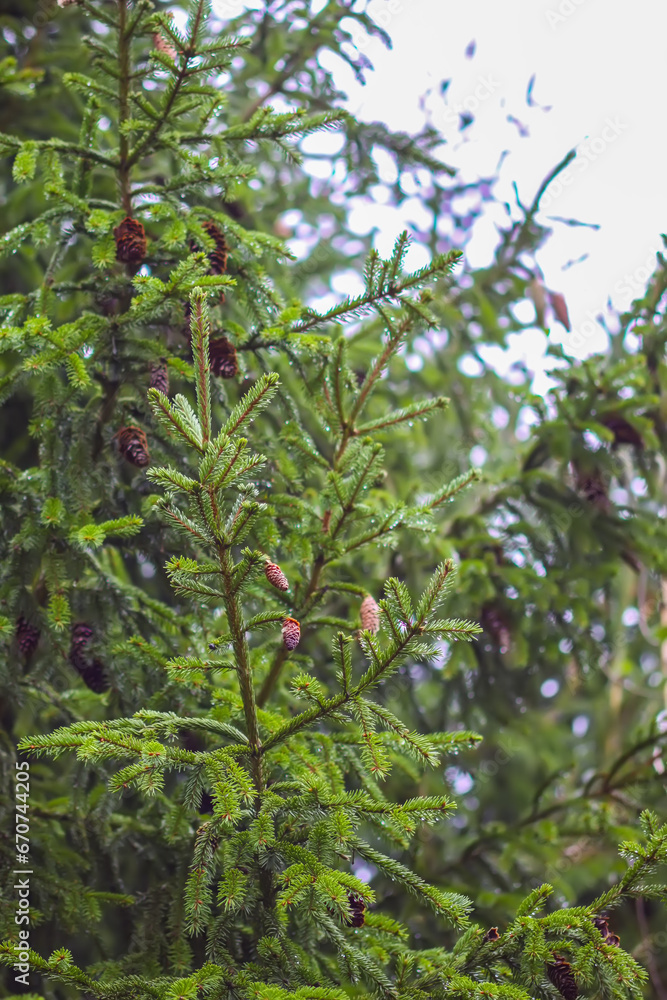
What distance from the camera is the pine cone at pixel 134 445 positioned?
2262mm

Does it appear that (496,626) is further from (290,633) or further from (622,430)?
(290,633)

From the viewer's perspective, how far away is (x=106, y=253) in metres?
2.37

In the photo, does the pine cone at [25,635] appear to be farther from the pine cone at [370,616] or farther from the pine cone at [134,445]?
the pine cone at [370,616]

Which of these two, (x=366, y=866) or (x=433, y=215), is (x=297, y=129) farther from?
(x=366, y=866)

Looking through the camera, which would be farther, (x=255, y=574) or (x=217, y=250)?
(x=217, y=250)

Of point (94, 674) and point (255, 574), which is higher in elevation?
point (94, 674)

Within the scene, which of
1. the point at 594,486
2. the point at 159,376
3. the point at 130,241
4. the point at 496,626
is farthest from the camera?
the point at 594,486

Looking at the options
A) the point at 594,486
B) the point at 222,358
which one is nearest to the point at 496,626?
the point at 594,486

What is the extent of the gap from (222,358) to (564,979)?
1.82 m

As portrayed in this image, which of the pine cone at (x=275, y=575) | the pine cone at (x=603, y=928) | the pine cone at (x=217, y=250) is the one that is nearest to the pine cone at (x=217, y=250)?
the pine cone at (x=217, y=250)

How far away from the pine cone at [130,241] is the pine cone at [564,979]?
2.16 meters

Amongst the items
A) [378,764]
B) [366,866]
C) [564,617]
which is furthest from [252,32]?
[366,866]

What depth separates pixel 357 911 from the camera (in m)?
1.86

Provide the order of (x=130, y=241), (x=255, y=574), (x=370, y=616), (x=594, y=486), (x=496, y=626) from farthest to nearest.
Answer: (x=594, y=486), (x=496, y=626), (x=130, y=241), (x=370, y=616), (x=255, y=574)
